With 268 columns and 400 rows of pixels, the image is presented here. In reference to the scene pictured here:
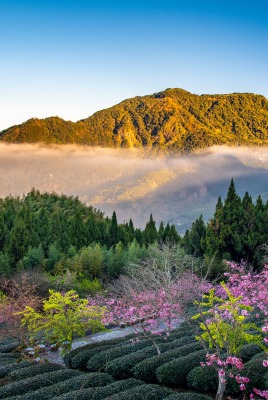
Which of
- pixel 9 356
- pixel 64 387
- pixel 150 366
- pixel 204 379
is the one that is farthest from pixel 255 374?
pixel 9 356

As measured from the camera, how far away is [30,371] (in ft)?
52.3

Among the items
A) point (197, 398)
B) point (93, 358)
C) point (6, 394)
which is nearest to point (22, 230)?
point (93, 358)

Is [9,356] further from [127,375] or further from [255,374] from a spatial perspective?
[255,374]

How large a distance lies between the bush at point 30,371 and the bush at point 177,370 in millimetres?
4315

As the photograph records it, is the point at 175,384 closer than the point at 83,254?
Yes

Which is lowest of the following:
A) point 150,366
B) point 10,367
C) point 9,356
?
point 9,356

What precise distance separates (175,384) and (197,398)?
140 inches

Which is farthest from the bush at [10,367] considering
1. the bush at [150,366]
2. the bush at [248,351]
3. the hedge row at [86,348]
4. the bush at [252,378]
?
the bush at [248,351]

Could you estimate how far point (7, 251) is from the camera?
1939 inches

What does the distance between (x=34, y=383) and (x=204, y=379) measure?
5.46 meters

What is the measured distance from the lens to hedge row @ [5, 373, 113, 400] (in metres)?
12.8

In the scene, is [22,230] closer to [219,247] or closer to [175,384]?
[219,247]

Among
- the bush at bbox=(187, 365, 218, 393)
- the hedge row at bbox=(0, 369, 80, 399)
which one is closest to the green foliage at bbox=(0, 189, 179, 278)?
the hedge row at bbox=(0, 369, 80, 399)

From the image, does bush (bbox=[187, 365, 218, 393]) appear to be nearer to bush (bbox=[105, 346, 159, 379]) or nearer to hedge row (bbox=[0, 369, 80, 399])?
bush (bbox=[105, 346, 159, 379])
